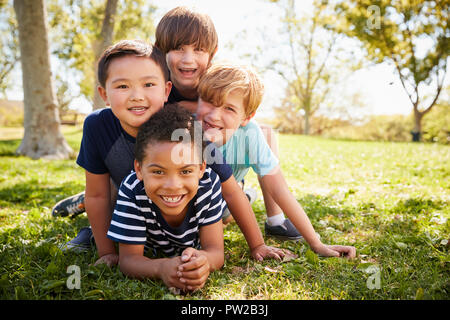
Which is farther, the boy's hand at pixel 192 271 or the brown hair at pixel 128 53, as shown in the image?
the brown hair at pixel 128 53

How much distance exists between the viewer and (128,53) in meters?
2.26

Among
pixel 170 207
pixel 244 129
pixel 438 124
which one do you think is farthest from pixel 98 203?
pixel 438 124

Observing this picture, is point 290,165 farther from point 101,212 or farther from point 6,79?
point 6,79

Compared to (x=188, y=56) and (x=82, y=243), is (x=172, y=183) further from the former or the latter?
(x=188, y=56)

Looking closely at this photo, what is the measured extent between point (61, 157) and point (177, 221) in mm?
7957

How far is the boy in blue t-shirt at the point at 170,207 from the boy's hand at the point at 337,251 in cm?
78

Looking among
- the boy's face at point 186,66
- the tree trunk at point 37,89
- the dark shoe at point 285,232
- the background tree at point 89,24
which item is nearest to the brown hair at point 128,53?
the boy's face at point 186,66

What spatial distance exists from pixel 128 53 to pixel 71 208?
1932 millimetres

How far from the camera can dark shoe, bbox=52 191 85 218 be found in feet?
11.2

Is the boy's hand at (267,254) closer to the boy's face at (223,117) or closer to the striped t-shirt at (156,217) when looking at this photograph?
the striped t-shirt at (156,217)

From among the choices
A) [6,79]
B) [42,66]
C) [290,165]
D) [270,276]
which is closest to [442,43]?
[290,165]

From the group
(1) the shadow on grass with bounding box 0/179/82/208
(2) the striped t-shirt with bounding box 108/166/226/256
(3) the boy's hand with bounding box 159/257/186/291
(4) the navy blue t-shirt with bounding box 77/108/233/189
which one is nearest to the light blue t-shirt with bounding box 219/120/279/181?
(4) the navy blue t-shirt with bounding box 77/108/233/189

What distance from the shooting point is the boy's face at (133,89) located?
222 cm

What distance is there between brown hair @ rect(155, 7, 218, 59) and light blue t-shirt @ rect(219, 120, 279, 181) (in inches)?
33.2
